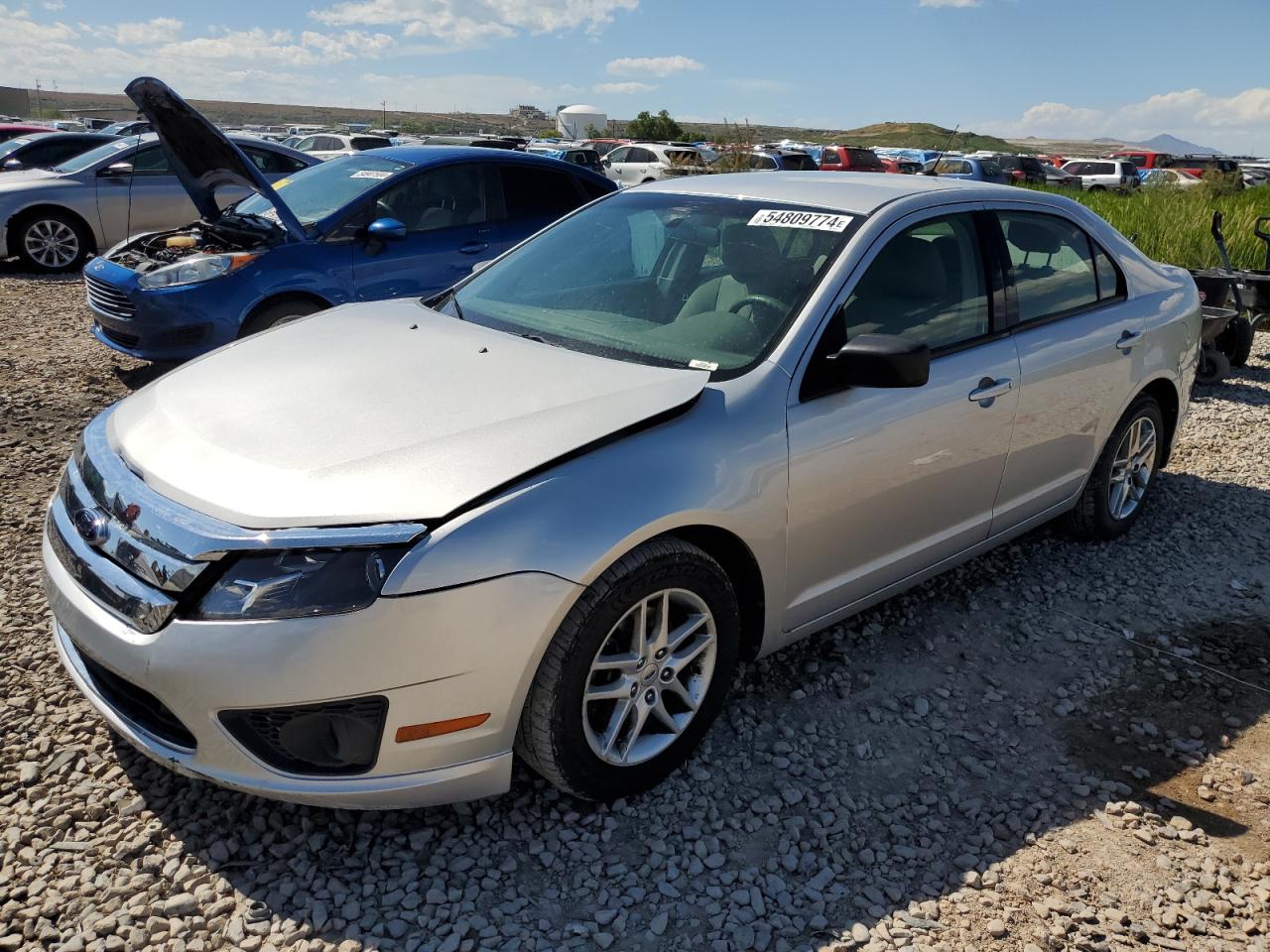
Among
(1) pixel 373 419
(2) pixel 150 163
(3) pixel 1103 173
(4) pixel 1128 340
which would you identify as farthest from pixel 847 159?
(1) pixel 373 419

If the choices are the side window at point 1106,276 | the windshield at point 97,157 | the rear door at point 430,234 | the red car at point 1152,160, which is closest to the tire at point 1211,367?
the side window at point 1106,276

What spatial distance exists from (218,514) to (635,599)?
3.40 feet

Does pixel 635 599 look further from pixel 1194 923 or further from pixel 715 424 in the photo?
pixel 1194 923

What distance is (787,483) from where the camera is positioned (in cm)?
293

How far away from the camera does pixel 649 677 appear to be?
9.00 feet

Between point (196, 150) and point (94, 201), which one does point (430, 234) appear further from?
point (94, 201)

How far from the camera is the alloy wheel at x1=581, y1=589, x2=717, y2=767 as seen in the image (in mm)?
2662

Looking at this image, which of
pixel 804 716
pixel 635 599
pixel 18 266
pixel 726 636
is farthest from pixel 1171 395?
pixel 18 266

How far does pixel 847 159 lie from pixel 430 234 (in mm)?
21923

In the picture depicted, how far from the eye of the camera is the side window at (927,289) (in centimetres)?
328

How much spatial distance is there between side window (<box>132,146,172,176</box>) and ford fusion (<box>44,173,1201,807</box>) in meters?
8.80

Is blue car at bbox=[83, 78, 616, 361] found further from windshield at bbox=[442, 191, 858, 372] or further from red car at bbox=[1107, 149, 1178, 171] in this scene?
red car at bbox=[1107, 149, 1178, 171]

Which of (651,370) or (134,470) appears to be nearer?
(134,470)

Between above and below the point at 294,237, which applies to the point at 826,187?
above
